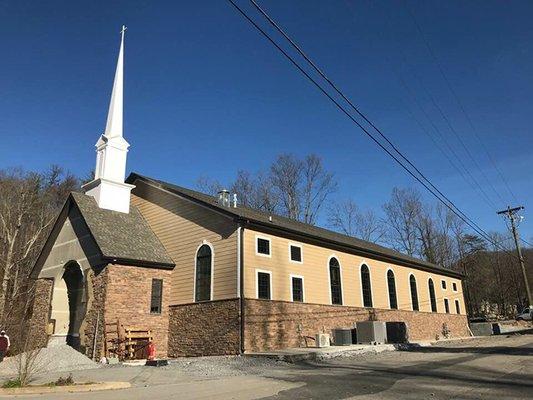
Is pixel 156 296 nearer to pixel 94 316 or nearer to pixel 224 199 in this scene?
pixel 94 316

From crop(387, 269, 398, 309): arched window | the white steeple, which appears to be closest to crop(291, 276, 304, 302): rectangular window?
the white steeple

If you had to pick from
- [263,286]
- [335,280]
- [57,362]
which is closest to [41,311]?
[57,362]

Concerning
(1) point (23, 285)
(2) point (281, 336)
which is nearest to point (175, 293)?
(2) point (281, 336)

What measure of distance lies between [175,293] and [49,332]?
21.4 ft

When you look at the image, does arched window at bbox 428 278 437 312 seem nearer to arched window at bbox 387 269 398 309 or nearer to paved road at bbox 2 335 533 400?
arched window at bbox 387 269 398 309

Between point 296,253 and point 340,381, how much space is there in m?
13.1

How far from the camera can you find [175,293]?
2323cm

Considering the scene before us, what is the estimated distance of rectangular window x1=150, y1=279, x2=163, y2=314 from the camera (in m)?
22.1

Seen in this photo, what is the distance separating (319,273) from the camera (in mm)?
25609

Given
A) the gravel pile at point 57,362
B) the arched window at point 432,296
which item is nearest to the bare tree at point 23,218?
the gravel pile at point 57,362

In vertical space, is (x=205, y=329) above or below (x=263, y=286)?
below

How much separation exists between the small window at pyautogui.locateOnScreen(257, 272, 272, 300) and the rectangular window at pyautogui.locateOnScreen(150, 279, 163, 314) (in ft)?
16.2

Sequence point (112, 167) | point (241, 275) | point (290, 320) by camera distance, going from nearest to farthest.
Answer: point (241, 275) < point (290, 320) < point (112, 167)

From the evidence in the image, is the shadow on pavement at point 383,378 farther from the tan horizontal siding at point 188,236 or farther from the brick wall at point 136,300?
the brick wall at point 136,300
